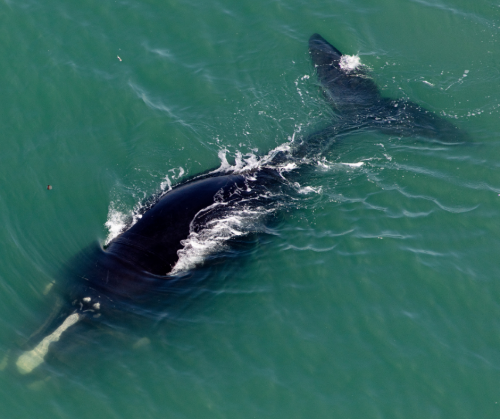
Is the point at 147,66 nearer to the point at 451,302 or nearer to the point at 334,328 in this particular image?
the point at 334,328

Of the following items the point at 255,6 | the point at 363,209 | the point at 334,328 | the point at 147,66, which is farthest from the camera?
the point at 255,6

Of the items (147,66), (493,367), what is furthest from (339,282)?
(147,66)

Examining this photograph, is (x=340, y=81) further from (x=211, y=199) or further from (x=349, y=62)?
(x=211, y=199)

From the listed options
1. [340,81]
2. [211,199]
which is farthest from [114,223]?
[340,81]

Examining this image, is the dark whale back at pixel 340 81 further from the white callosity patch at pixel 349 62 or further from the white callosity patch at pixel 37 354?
the white callosity patch at pixel 37 354

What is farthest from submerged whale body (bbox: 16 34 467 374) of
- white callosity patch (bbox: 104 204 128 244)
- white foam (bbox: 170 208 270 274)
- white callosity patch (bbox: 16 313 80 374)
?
white callosity patch (bbox: 104 204 128 244)
